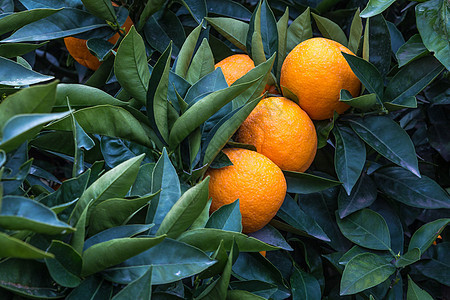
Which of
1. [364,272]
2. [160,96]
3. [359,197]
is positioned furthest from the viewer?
[359,197]

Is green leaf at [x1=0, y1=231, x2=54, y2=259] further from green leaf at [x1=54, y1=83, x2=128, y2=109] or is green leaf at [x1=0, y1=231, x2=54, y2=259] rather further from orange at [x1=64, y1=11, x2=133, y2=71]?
orange at [x1=64, y1=11, x2=133, y2=71]

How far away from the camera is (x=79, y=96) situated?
0.90 metres

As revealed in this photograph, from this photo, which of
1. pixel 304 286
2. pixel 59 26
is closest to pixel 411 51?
pixel 304 286

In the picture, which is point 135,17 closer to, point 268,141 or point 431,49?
point 268,141

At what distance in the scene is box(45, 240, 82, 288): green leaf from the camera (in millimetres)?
626

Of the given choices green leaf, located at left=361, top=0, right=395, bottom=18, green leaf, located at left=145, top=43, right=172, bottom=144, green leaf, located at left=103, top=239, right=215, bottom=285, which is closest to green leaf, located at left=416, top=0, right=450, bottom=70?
green leaf, located at left=361, top=0, right=395, bottom=18

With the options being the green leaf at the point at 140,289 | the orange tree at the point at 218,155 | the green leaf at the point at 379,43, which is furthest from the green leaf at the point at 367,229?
the green leaf at the point at 140,289

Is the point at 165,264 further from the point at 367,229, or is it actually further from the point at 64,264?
the point at 367,229

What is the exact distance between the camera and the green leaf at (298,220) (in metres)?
1.06

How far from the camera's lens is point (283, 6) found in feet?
4.53

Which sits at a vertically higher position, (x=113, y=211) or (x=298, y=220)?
(x=113, y=211)

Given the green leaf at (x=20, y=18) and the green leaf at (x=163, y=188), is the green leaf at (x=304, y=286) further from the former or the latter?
the green leaf at (x=20, y=18)

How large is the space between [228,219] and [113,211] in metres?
0.22

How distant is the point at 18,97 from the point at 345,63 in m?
0.70
